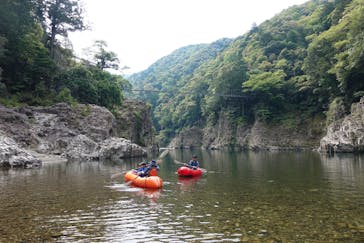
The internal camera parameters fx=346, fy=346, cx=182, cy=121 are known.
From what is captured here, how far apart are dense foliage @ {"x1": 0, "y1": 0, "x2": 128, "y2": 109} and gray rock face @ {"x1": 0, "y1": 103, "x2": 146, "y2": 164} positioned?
2.87 m

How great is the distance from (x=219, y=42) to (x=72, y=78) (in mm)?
141748

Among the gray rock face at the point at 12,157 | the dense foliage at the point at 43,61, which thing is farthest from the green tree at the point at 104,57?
the gray rock face at the point at 12,157

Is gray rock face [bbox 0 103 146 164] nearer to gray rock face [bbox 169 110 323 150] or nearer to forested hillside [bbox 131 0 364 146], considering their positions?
gray rock face [bbox 169 110 323 150]

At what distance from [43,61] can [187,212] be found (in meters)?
38.0

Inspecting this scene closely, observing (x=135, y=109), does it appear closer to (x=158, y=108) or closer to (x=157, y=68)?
(x=158, y=108)

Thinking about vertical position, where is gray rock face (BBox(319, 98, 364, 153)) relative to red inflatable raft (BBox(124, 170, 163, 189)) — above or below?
above

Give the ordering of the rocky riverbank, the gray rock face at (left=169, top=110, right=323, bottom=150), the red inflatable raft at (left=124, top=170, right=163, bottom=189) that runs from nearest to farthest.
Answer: the red inflatable raft at (left=124, top=170, right=163, bottom=189) → the rocky riverbank → the gray rock face at (left=169, top=110, right=323, bottom=150)

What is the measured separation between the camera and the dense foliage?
40.4 m

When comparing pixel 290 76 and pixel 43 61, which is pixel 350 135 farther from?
pixel 43 61

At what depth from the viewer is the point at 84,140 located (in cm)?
3947

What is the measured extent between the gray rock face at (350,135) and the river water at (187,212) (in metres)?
23.0

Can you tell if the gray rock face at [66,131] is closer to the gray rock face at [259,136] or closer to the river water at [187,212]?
the river water at [187,212]

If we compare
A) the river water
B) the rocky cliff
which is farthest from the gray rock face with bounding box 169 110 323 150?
the river water

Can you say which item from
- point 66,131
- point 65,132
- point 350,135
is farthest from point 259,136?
point 65,132
